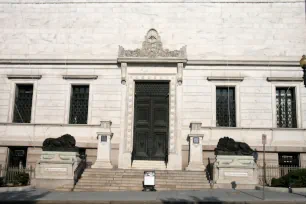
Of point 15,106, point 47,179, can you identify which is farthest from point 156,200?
point 15,106

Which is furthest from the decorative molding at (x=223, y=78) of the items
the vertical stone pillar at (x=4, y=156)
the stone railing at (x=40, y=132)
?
the vertical stone pillar at (x=4, y=156)

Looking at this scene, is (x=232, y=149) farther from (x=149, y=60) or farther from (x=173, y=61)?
(x=149, y=60)

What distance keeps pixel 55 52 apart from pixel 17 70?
2776 millimetres

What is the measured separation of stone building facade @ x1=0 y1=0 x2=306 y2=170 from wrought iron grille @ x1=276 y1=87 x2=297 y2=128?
0.21 ft

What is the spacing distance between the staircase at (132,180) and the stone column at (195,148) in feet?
2.57

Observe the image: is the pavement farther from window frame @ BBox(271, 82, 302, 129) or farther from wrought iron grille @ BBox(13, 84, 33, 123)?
wrought iron grille @ BBox(13, 84, 33, 123)

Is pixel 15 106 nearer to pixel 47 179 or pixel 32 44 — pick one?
pixel 32 44

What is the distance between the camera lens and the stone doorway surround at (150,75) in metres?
23.3

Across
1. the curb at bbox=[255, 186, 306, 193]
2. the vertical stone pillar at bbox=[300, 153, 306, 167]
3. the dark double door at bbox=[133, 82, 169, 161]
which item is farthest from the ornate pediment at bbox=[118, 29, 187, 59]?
the curb at bbox=[255, 186, 306, 193]

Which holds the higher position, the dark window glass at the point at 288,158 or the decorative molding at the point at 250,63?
the decorative molding at the point at 250,63

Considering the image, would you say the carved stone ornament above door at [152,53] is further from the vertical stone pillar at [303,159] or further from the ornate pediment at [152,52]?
the vertical stone pillar at [303,159]

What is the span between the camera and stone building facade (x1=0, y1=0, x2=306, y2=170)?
919 inches

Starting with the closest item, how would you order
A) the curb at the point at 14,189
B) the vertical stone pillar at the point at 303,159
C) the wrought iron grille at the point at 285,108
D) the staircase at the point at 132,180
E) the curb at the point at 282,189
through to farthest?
the curb at the point at 282,189 → the curb at the point at 14,189 → the staircase at the point at 132,180 → the vertical stone pillar at the point at 303,159 → the wrought iron grille at the point at 285,108

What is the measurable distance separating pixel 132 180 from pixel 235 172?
213 inches
